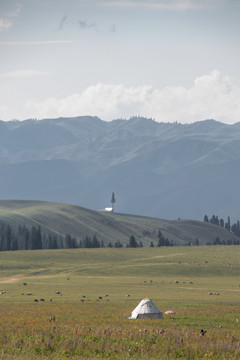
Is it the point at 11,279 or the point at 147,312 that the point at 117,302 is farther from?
the point at 11,279

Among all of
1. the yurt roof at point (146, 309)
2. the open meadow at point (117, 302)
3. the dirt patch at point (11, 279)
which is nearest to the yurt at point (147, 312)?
the yurt roof at point (146, 309)

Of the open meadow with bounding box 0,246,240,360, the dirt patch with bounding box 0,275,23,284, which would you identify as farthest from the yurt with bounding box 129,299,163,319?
the dirt patch with bounding box 0,275,23,284

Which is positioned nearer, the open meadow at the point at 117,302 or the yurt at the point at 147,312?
the open meadow at the point at 117,302

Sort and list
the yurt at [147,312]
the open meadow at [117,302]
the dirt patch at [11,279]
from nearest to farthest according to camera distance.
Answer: the open meadow at [117,302] < the yurt at [147,312] < the dirt patch at [11,279]

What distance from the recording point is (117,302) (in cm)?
7456

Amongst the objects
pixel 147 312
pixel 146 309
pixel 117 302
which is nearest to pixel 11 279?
pixel 117 302

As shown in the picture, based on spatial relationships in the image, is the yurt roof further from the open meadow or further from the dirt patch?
the dirt patch

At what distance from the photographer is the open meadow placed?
105ft

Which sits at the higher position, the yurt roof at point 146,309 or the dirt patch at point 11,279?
the dirt patch at point 11,279

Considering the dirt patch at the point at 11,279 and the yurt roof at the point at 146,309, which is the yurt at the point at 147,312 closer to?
the yurt roof at the point at 146,309

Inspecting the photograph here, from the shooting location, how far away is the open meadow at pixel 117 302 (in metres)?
31.9

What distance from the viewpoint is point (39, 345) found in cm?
3206

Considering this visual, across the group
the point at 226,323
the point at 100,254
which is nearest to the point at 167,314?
the point at 226,323

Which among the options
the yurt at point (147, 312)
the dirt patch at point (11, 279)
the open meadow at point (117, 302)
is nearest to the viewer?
the open meadow at point (117, 302)
